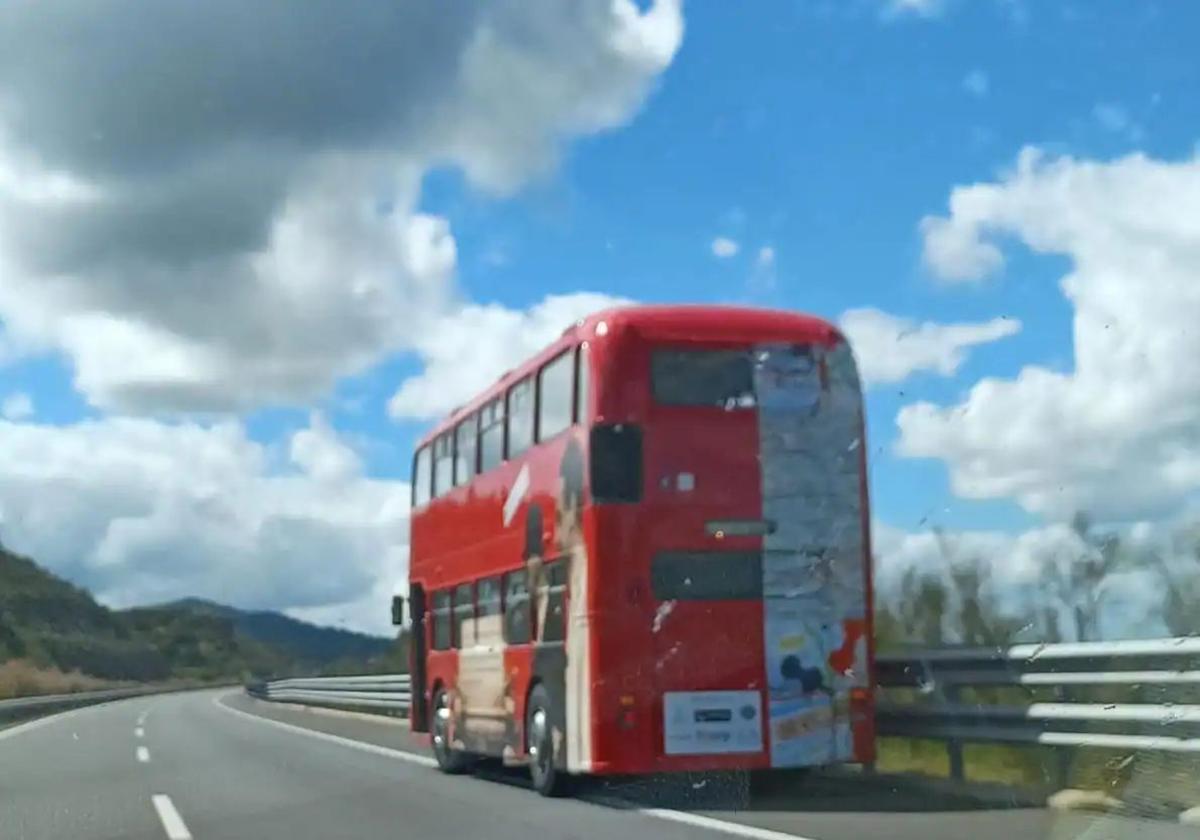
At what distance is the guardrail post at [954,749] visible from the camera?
13.9 meters

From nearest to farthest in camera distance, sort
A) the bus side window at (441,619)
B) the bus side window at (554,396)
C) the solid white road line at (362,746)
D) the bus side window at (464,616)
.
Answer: the bus side window at (554,396)
the bus side window at (464,616)
the bus side window at (441,619)
the solid white road line at (362,746)

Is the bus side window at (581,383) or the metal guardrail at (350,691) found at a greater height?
the bus side window at (581,383)

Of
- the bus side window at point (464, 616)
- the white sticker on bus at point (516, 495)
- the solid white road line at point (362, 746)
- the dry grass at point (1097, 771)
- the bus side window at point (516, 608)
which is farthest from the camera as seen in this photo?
the solid white road line at point (362, 746)

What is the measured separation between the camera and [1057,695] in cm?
1270

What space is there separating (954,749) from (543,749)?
3.65 m

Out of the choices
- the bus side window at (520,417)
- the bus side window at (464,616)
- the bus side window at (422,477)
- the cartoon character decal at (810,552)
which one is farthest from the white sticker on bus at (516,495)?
the bus side window at (422,477)

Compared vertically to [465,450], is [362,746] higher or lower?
lower

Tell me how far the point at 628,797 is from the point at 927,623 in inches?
124

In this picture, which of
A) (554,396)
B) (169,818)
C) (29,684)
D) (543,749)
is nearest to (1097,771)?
(543,749)

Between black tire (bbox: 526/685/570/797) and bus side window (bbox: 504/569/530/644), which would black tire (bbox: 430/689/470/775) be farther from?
black tire (bbox: 526/685/570/797)

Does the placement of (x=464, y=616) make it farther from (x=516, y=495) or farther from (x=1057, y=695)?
(x=1057, y=695)

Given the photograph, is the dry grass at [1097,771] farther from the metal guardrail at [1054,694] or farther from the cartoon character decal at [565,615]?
the cartoon character decal at [565,615]

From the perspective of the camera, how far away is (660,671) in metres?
13.8

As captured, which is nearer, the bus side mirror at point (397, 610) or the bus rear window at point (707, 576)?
the bus rear window at point (707, 576)
